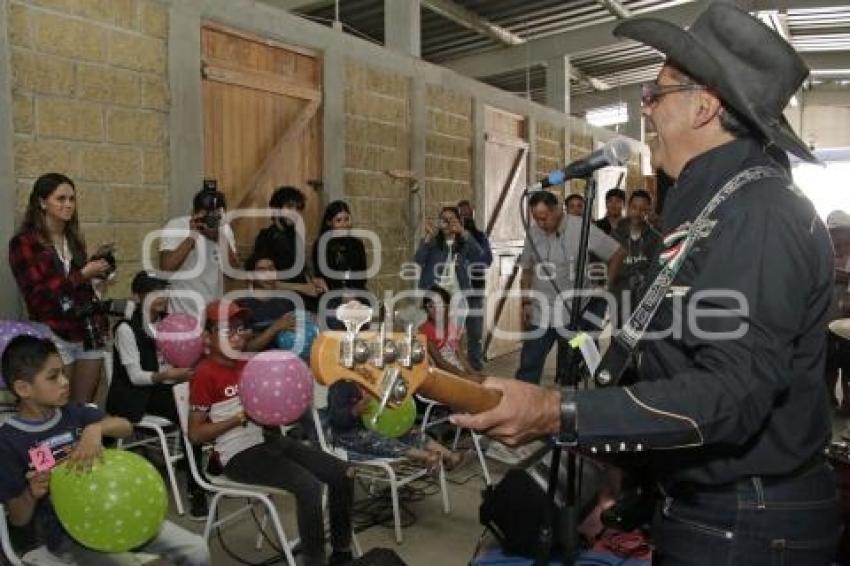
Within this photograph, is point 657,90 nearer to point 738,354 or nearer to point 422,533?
point 738,354

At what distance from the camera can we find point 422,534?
11.6ft

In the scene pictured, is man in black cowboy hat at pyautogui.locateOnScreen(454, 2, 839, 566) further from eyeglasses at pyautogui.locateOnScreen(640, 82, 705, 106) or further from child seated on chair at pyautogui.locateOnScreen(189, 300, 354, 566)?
child seated on chair at pyautogui.locateOnScreen(189, 300, 354, 566)

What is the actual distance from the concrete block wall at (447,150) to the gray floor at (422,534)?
3.28 meters

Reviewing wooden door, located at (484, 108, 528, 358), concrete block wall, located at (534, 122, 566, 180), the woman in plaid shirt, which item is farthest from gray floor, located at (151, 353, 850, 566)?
concrete block wall, located at (534, 122, 566, 180)

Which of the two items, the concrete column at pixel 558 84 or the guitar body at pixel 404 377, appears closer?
the guitar body at pixel 404 377

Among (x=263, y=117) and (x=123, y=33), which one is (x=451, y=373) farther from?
(x=263, y=117)

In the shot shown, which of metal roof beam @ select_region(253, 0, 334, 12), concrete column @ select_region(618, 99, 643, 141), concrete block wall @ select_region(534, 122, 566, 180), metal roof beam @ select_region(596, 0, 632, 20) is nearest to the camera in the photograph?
metal roof beam @ select_region(253, 0, 334, 12)

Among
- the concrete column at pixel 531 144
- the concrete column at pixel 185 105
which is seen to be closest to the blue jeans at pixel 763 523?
the concrete column at pixel 185 105

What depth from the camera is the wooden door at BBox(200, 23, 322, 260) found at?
14.7 ft

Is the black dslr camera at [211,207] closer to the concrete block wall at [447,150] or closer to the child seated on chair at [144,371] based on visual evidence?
the child seated on chair at [144,371]

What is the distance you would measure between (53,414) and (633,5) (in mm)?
9047

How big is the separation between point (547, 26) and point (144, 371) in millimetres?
8130

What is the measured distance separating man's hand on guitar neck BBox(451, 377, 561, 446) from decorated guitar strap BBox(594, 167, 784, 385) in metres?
0.26

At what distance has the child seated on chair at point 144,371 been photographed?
3658 millimetres
